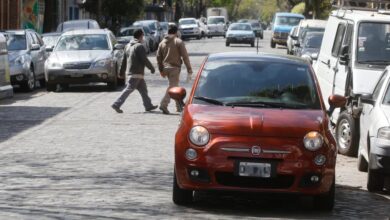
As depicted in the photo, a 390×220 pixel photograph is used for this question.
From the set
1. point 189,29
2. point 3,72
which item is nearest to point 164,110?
point 3,72

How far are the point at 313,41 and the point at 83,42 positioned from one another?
27.2 feet

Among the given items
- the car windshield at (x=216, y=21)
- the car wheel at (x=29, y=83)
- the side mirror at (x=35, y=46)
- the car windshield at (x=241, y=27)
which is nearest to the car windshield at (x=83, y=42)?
the side mirror at (x=35, y=46)

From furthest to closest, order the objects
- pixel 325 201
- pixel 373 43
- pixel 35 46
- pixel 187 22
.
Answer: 1. pixel 187 22
2. pixel 35 46
3. pixel 373 43
4. pixel 325 201

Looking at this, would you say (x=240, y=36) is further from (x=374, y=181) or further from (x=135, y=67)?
(x=374, y=181)

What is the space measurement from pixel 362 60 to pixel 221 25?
76.1 metres

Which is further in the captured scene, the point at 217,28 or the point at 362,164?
the point at 217,28

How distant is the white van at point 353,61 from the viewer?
15258 mm

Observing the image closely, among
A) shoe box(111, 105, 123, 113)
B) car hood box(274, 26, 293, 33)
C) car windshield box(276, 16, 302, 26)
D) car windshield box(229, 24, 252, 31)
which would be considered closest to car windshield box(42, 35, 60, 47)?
shoe box(111, 105, 123, 113)

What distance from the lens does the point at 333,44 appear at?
1748cm

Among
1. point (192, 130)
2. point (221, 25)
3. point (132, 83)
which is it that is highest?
point (192, 130)

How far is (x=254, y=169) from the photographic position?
33.0 ft

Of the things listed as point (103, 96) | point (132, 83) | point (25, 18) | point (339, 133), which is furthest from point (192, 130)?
point (25, 18)

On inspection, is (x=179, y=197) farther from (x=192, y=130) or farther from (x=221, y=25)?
(x=221, y=25)

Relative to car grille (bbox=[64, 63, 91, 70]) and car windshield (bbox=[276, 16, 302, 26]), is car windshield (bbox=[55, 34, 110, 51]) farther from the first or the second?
car windshield (bbox=[276, 16, 302, 26])
